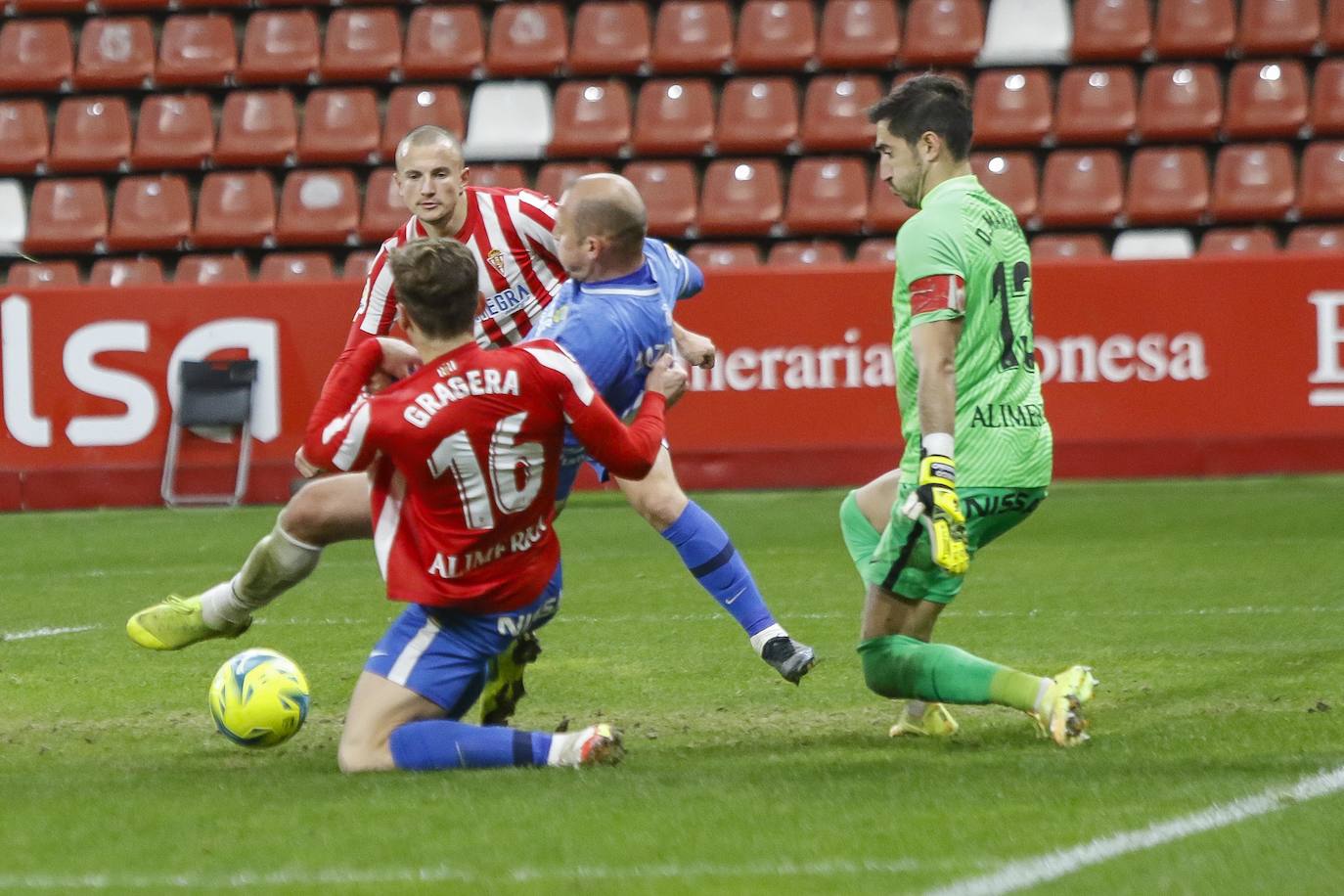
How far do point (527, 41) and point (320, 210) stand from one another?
208cm

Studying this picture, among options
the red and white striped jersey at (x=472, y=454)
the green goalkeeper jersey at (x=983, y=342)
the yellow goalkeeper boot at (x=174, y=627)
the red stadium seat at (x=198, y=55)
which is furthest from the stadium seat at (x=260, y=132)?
the green goalkeeper jersey at (x=983, y=342)

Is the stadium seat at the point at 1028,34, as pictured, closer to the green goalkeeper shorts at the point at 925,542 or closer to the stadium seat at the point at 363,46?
the stadium seat at the point at 363,46

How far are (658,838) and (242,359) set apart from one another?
8940 mm

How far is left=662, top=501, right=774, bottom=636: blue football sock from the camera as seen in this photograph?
6113 millimetres

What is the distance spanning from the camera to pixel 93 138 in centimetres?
1557

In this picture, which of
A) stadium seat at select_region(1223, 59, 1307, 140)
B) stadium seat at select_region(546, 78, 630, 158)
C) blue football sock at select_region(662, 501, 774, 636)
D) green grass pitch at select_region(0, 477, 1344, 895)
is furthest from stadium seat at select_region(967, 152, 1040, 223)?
blue football sock at select_region(662, 501, 774, 636)

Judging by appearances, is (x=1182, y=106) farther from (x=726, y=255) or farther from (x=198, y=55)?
(x=198, y=55)

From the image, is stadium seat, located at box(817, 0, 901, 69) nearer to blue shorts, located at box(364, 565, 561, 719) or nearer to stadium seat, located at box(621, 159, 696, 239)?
stadium seat, located at box(621, 159, 696, 239)

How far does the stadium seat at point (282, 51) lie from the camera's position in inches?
619

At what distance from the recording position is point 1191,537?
10.3 metres

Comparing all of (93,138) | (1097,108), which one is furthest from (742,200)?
(93,138)

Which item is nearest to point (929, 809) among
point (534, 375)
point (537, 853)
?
point (537, 853)

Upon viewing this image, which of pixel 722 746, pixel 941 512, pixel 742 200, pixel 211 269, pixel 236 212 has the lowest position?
pixel 722 746

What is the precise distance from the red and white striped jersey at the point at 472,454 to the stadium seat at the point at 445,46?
415 inches
